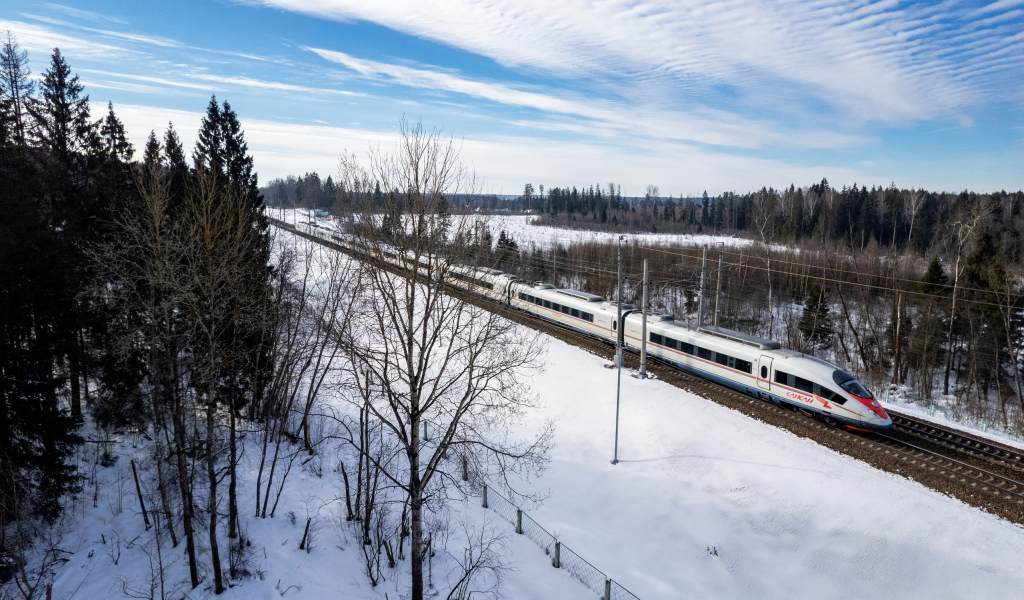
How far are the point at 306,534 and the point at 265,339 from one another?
6279mm

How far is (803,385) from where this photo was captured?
749 inches

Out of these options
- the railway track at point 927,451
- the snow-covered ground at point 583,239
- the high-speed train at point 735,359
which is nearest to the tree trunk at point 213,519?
the high-speed train at point 735,359

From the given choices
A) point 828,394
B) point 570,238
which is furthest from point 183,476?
point 570,238

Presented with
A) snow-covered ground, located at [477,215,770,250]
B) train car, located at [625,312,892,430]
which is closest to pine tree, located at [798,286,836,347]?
train car, located at [625,312,892,430]

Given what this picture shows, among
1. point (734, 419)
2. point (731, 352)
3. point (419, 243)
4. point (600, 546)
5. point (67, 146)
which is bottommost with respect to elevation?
point (600, 546)

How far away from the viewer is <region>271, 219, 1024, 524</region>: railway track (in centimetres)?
1456

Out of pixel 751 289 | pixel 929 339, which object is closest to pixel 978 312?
pixel 929 339

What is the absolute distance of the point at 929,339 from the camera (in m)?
35.2

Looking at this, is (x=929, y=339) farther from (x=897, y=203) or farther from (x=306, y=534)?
(x=897, y=203)

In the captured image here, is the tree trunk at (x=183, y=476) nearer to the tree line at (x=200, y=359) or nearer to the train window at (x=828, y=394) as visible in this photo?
the tree line at (x=200, y=359)

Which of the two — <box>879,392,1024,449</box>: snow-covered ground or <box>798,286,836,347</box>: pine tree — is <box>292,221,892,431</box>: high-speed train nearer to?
<box>879,392,1024,449</box>: snow-covered ground

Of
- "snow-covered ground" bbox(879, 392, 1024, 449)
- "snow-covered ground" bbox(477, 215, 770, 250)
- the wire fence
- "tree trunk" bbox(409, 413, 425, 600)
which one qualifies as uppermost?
"snow-covered ground" bbox(477, 215, 770, 250)

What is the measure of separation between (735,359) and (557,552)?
12.1 meters

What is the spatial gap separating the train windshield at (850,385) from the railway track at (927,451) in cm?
149
